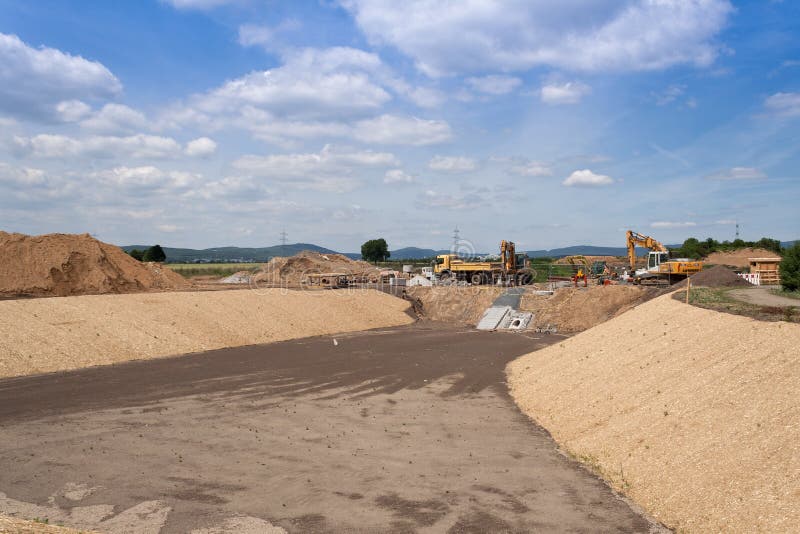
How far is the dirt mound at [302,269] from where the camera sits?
201 ft

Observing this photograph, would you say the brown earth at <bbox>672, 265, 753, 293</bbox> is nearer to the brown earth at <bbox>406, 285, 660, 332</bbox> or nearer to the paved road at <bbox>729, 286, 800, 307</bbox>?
the brown earth at <bbox>406, 285, 660, 332</bbox>

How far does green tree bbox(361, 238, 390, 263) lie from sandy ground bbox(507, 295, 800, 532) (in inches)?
4620

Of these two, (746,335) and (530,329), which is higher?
(746,335)

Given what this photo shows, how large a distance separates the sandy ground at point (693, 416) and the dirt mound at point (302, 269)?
42.9m

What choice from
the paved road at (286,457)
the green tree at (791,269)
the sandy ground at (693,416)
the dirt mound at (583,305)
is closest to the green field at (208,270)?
the dirt mound at (583,305)

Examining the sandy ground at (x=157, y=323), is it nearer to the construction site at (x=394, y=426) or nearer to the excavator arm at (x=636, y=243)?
the construction site at (x=394, y=426)

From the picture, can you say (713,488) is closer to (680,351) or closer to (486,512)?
(486,512)

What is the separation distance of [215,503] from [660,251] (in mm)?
41344

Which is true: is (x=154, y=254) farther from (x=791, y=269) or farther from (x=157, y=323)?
(x=791, y=269)

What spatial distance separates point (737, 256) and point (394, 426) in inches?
2882

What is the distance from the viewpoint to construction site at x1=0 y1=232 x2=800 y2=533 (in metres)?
9.20

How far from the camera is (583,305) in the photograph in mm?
38062

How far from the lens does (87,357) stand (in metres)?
23.9

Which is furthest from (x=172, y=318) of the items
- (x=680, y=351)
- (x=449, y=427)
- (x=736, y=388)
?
(x=736, y=388)
